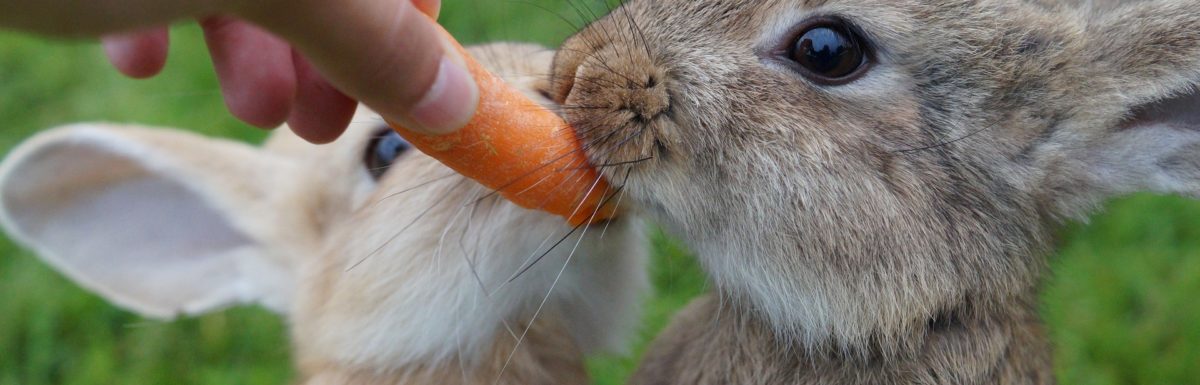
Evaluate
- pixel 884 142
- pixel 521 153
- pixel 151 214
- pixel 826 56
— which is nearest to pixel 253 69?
pixel 521 153

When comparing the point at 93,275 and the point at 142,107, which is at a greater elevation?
the point at 93,275

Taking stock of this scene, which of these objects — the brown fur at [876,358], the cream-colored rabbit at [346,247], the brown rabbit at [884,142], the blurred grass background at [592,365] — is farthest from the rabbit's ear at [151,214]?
the brown rabbit at [884,142]

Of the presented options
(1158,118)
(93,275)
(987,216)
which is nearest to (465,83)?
(987,216)

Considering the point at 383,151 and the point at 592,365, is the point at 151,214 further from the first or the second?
the point at 592,365

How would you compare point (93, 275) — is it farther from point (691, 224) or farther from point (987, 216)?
point (987, 216)

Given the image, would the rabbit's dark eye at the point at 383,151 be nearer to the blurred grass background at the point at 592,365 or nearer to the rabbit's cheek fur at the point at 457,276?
the rabbit's cheek fur at the point at 457,276

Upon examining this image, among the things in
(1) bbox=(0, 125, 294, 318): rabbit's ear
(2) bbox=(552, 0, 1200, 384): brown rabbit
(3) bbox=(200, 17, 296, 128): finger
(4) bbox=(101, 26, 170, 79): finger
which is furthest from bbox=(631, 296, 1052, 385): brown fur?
(1) bbox=(0, 125, 294, 318): rabbit's ear

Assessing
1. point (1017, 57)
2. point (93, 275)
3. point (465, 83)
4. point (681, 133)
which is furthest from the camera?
point (93, 275)
